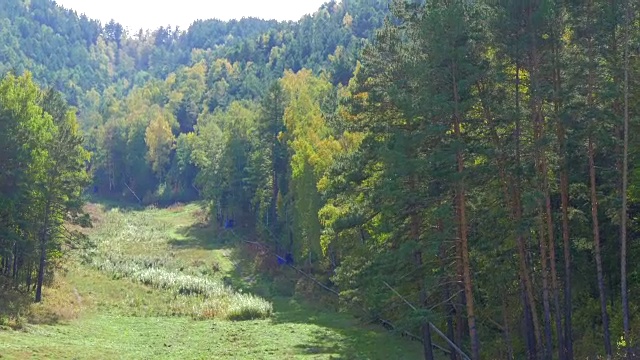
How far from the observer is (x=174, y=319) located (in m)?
48.9

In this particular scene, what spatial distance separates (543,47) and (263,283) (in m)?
44.5

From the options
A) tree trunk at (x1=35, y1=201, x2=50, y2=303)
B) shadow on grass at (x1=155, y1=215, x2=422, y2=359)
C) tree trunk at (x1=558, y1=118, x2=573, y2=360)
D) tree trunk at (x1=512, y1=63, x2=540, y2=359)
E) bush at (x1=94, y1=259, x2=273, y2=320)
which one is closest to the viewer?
tree trunk at (x1=512, y1=63, x2=540, y2=359)

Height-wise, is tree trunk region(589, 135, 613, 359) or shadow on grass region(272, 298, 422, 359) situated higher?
tree trunk region(589, 135, 613, 359)

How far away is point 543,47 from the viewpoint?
2464 centimetres

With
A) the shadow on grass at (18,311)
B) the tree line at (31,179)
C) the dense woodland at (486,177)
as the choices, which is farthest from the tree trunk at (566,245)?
the tree line at (31,179)

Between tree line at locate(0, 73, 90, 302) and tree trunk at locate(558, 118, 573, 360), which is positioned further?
tree line at locate(0, 73, 90, 302)

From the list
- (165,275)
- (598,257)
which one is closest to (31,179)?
(165,275)

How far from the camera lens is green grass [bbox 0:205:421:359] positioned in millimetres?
35719

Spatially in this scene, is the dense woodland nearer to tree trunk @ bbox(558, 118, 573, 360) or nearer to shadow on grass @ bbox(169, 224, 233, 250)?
tree trunk @ bbox(558, 118, 573, 360)

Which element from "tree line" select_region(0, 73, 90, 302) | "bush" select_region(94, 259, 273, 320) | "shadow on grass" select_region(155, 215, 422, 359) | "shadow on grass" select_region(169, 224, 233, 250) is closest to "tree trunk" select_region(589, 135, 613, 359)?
"shadow on grass" select_region(155, 215, 422, 359)

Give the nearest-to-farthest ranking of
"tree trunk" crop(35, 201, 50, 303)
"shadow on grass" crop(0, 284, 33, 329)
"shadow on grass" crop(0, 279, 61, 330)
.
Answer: "shadow on grass" crop(0, 284, 33, 329) < "shadow on grass" crop(0, 279, 61, 330) < "tree trunk" crop(35, 201, 50, 303)

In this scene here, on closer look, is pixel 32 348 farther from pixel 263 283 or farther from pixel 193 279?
pixel 263 283

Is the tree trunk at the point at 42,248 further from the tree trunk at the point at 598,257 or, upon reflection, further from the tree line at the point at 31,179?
the tree trunk at the point at 598,257

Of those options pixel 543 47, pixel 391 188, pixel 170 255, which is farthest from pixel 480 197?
pixel 170 255
